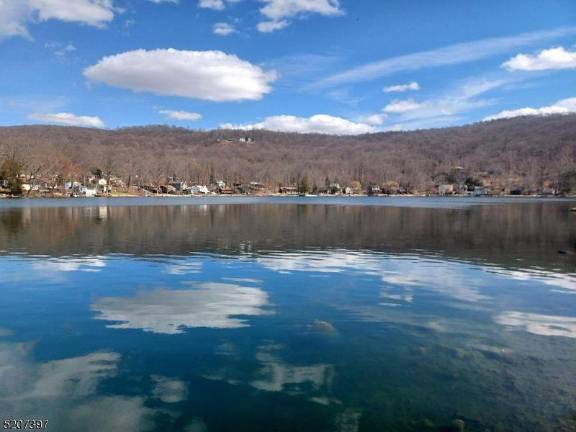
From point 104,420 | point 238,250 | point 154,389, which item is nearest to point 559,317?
point 154,389

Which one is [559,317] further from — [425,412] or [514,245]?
[514,245]

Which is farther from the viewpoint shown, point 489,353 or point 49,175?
point 49,175

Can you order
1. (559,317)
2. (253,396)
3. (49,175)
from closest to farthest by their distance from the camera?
(253,396) < (559,317) < (49,175)

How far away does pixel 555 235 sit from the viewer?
122 ft

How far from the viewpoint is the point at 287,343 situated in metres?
11.2

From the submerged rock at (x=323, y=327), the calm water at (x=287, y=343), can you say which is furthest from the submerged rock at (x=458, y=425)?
the submerged rock at (x=323, y=327)

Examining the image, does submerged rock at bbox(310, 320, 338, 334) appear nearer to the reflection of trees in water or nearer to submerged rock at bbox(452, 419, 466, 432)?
submerged rock at bbox(452, 419, 466, 432)

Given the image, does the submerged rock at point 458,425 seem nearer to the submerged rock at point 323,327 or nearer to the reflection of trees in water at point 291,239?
the submerged rock at point 323,327

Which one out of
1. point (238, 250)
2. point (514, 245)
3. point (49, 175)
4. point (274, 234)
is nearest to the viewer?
point (238, 250)

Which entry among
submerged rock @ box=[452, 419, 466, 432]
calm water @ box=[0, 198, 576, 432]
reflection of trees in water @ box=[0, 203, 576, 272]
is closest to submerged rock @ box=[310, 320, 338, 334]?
calm water @ box=[0, 198, 576, 432]

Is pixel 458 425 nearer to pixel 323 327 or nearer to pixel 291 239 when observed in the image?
pixel 323 327

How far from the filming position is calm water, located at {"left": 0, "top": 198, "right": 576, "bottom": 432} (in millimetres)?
7914

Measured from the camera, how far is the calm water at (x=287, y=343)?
7914 mm

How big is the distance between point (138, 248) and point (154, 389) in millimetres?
20552
